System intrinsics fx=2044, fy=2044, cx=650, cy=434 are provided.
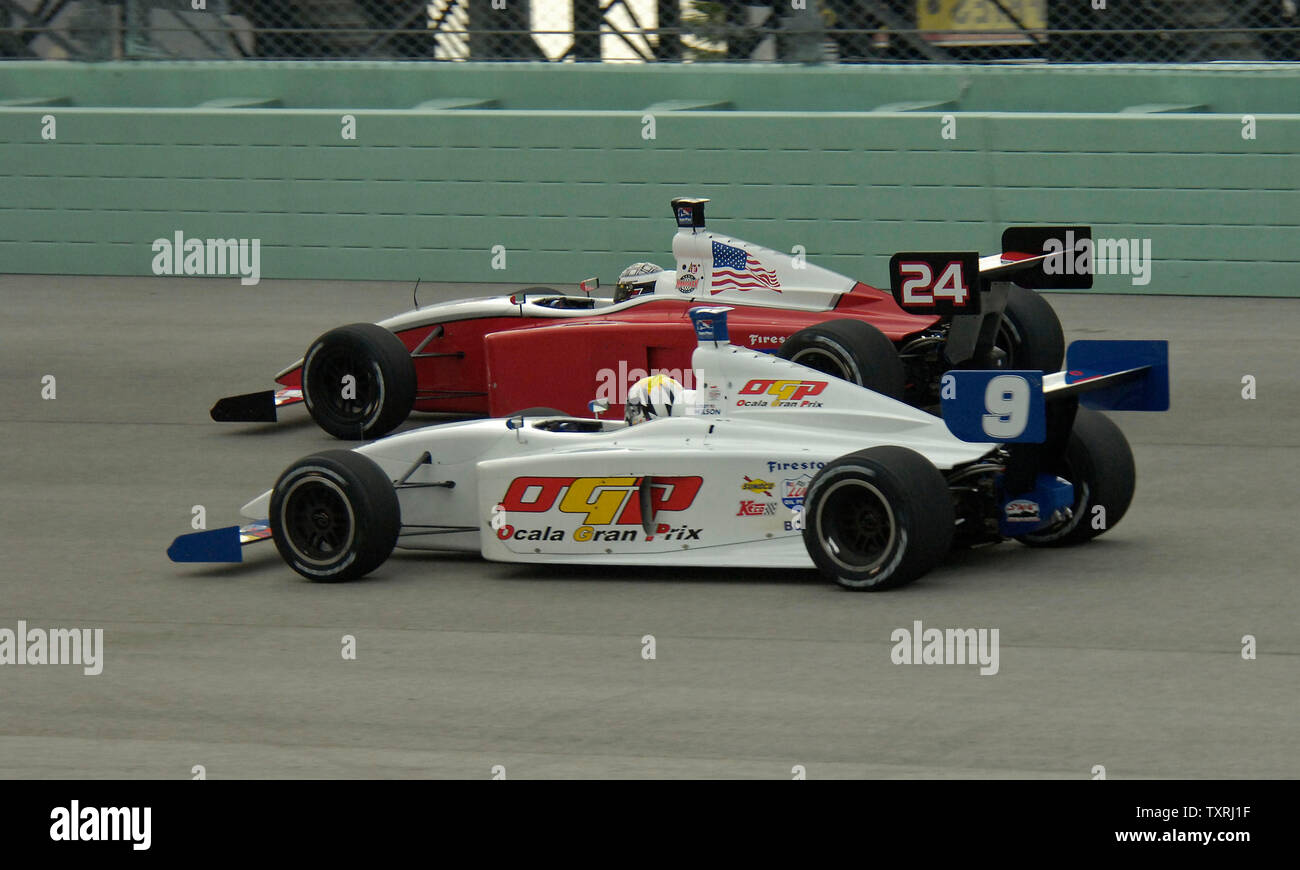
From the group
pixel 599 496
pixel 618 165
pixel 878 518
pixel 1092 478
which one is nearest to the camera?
pixel 878 518

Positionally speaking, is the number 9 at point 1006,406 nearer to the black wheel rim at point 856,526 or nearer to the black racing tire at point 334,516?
the black wheel rim at point 856,526

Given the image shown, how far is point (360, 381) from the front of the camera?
36.8ft

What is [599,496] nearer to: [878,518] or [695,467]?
[695,467]

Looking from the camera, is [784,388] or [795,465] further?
[784,388]

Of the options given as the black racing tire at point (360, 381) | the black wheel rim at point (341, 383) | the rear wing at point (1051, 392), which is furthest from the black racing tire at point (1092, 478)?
the black wheel rim at point (341, 383)

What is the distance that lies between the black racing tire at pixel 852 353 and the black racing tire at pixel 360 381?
7.49 ft

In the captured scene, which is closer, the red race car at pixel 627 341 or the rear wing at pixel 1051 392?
the rear wing at pixel 1051 392

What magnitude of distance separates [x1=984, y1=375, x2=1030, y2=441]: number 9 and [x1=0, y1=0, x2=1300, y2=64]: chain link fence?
28.1ft

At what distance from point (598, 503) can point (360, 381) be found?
3.62 metres

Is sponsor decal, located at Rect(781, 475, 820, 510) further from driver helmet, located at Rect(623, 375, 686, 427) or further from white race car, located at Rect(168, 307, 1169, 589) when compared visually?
driver helmet, located at Rect(623, 375, 686, 427)

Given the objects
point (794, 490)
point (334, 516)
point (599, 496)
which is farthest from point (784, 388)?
point (334, 516)

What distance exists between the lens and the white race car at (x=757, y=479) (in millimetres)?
7441

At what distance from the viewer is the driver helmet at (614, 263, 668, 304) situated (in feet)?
36.7

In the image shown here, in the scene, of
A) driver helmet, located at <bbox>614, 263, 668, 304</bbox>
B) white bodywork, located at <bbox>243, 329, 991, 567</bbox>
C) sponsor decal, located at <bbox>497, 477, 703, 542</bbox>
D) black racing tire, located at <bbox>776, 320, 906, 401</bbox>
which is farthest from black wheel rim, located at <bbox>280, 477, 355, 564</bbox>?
driver helmet, located at <bbox>614, 263, 668, 304</bbox>
